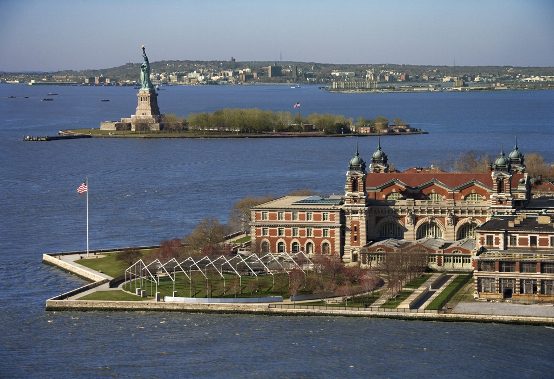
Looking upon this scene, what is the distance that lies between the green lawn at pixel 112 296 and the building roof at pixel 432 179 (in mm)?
14078

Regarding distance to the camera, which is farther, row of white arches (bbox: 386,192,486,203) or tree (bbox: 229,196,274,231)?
tree (bbox: 229,196,274,231)

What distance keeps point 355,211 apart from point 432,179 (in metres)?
4.07

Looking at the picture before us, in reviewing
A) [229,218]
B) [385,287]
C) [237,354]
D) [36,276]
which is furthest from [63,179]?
[237,354]

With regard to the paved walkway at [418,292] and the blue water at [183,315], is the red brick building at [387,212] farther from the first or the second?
the blue water at [183,315]

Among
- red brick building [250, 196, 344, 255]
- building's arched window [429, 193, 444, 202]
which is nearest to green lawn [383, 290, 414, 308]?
red brick building [250, 196, 344, 255]

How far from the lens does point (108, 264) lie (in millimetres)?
56844

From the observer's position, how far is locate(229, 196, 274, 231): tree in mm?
65062

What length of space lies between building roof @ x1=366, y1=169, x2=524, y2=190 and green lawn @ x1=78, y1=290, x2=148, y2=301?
554 inches

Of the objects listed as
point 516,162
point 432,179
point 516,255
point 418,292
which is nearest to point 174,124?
point 516,162

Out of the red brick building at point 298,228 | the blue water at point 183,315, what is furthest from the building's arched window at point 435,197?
the blue water at point 183,315

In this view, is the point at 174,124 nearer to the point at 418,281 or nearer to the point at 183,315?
the point at 418,281

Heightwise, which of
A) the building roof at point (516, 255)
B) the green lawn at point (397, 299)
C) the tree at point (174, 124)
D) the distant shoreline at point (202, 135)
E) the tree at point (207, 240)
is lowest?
the green lawn at point (397, 299)

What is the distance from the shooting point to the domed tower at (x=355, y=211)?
57.4m

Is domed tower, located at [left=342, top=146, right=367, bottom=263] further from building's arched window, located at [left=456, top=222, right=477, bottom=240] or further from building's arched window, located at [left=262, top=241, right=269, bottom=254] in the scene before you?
building's arched window, located at [left=456, top=222, right=477, bottom=240]
